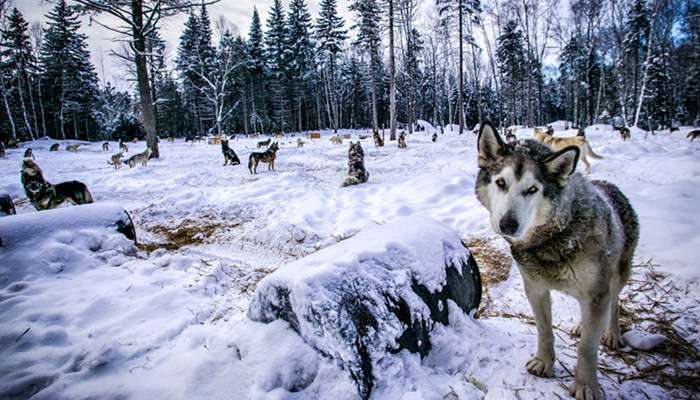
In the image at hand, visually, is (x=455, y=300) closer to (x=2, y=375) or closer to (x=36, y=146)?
(x=2, y=375)

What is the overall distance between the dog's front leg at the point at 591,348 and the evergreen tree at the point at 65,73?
47.2 m

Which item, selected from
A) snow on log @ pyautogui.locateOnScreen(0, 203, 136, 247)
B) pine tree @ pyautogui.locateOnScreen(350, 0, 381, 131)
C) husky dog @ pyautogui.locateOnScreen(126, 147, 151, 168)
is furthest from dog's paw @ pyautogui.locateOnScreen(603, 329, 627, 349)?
pine tree @ pyautogui.locateOnScreen(350, 0, 381, 131)

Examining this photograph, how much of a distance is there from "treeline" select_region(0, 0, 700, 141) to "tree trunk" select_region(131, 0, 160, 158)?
604 cm

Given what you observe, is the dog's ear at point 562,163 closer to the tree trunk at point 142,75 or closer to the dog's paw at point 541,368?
the dog's paw at point 541,368

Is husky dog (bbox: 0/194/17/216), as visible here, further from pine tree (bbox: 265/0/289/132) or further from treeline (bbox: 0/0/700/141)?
pine tree (bbox: 265/0/289/132)

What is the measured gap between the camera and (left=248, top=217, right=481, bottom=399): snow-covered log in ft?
4.94

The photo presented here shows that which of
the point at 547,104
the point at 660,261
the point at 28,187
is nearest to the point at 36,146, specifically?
the point at 28,187

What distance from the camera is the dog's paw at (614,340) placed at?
79.1 inches

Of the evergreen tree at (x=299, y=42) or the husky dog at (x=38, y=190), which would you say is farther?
the evergreen tree at (x=299, y=42)

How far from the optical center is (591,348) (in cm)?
158

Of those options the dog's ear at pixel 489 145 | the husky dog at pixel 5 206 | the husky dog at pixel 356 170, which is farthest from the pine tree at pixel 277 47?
the dog's ear at pixel 489 145

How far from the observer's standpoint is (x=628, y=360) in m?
1.88

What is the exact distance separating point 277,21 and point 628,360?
4666cm

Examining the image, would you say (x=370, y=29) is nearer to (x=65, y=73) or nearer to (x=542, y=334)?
(x=542, y=334)
